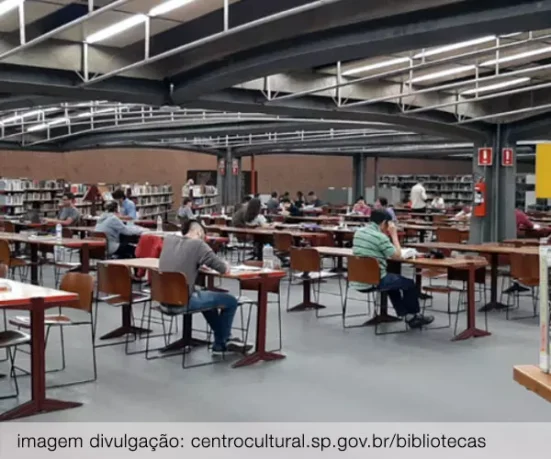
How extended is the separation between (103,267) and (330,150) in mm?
20108

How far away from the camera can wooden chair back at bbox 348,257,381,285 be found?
6705 mm

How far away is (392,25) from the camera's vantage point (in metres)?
6.66

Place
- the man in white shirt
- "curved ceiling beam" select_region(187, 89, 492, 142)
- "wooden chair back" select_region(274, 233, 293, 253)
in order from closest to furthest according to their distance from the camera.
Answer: "wooden chair back" select_region(274, 233, 293, 253) < "curved ceiling beam" select_region(187, 89, 492, 142) < the man in white shirt

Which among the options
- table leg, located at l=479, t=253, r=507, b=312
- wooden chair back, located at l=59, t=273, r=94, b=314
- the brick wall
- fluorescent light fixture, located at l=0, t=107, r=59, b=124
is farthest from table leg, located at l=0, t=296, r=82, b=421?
the brick wall

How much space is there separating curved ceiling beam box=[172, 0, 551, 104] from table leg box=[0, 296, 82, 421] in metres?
3.93

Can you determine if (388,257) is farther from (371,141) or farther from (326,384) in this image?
(371,141)

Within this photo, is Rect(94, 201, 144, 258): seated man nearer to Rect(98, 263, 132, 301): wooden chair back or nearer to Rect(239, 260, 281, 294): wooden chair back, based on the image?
Rect(98, 263, 132, 301): wooden chair back

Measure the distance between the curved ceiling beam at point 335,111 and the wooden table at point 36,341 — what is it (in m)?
6.06

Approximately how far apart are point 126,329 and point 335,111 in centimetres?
592

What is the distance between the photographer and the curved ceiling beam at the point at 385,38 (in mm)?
5941

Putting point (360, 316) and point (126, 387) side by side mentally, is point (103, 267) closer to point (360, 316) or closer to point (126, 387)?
point (126, 387)

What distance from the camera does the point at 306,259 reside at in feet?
25.1

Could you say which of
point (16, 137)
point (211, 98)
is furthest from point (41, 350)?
point (16, 137)
